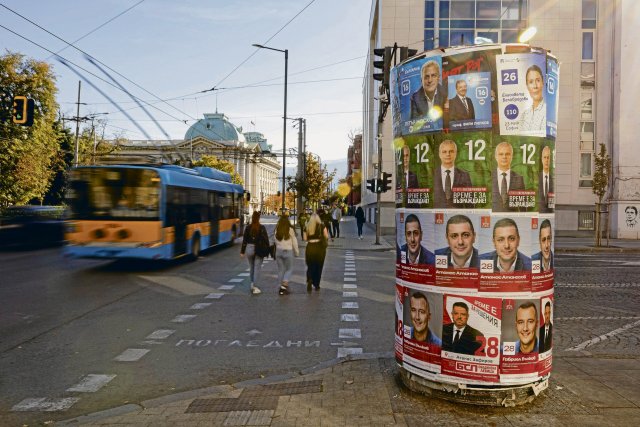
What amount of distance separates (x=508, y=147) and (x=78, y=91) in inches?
1818

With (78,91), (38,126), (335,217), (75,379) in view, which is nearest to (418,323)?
(75,379)

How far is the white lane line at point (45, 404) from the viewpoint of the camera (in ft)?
15.9

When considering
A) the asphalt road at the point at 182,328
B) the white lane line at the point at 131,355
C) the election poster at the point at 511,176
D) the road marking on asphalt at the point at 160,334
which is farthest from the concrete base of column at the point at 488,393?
the road marking on asphalt at the point at 160,334

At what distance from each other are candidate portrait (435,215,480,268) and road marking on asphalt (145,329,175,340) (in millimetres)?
4517

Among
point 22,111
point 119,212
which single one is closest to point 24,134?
point 22,111

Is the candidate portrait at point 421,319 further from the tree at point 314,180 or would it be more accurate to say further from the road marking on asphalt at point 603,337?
the tree at point 314,180

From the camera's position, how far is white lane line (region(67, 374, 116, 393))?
17.6 ft

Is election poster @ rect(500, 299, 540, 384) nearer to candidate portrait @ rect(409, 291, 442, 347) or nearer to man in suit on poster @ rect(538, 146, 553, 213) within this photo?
candidate portrait @ rect(409, 291, 442, 347)

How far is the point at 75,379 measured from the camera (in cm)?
568

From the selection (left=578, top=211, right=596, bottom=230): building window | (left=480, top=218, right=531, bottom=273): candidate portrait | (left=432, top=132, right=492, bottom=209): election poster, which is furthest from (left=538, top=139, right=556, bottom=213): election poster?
(left=578, top=211, right=596, bottom=230): building window

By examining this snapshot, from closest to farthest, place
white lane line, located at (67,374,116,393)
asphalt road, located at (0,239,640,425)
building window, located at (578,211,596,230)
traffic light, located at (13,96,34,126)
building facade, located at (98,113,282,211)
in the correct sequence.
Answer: white lane line, located at (67,374,116,393)
asphalt road, located at (0,239,640,425)
traffic light, located at (13,96,34,126)
building window, located at (578,211,596,230)
building facade, located at (98,113,282,211)

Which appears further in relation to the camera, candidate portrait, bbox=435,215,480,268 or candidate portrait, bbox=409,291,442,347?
candidate portrait, bbox=409,291,442,347

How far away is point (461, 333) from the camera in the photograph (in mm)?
4594

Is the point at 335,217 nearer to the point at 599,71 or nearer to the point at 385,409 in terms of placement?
the point at 599,71
